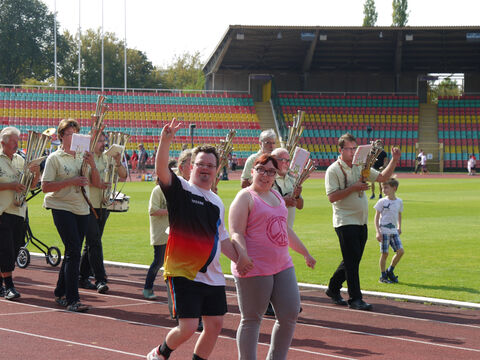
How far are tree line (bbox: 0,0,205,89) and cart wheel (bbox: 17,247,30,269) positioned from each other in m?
77.5

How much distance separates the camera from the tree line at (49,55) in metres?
85.9

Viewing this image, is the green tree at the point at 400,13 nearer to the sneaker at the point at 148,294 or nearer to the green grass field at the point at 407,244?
the green grass field at the point at 407,244

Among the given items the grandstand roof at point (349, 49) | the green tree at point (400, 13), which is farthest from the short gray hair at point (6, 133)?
the green tree at point (400, 13)

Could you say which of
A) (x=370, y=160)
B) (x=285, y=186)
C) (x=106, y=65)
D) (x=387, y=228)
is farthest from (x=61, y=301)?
(x=106, y=65)

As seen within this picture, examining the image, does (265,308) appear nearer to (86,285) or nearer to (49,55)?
(86,285)

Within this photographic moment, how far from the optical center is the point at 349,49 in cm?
5966

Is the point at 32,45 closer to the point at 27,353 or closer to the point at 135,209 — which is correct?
the point at 135,209

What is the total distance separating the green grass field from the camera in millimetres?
11052

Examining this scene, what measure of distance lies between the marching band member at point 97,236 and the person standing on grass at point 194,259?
424 cm

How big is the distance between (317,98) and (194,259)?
193ft

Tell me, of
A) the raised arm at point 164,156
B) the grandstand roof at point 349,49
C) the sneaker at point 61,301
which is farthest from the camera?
the grandstand roof at point 349,49

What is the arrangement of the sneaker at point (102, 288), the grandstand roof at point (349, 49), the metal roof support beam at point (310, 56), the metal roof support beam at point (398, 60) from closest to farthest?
the sneaker at point (102, 288) < the grandstand roof at point (349, 49) < the metal roof support beam at point (310, 56) < the metal roof support beam at point (398, 60)

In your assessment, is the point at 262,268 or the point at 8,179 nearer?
the point at 262,268

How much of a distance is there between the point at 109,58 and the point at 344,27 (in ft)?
139
